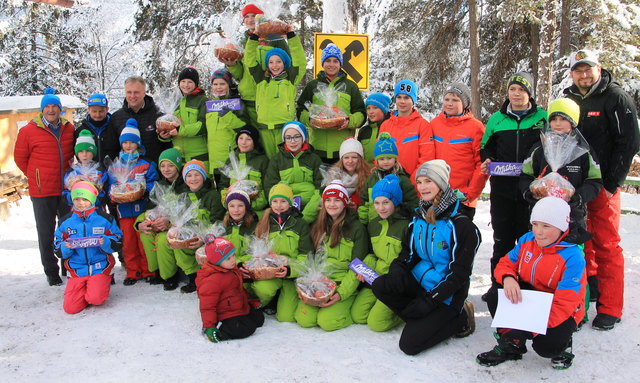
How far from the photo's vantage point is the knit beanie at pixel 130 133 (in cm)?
561

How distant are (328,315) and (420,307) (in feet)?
2.87

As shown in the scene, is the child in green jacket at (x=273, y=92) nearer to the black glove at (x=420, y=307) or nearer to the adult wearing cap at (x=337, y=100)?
the adult wearing cap at (x=337, y=100)

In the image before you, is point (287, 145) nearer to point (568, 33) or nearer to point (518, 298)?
point (518, 298)

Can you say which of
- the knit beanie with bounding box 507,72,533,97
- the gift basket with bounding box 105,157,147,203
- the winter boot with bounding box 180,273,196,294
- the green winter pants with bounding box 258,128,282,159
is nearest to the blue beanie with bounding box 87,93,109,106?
the gift basket with bounding box 105,157,147,203

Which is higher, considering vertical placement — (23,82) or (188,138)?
(23,82)

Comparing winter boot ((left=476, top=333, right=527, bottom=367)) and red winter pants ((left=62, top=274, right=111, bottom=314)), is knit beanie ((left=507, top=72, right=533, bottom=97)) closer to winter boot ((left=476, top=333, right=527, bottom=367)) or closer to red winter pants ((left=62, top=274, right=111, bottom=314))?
winter boot ((left=476, top=333, right=527, bottom=367))

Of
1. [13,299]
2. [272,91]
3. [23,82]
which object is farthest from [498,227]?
[23,82]

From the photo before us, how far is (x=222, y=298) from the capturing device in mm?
4184

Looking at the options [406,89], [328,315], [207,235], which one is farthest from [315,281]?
[406,89]

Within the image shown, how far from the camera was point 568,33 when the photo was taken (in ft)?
46.1

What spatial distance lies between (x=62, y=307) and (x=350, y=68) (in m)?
4.42

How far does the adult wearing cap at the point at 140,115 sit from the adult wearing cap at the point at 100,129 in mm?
101

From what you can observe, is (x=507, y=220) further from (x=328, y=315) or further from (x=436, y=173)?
(x=328, y=315)

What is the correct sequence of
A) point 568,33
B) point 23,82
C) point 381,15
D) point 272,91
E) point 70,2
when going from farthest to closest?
point 23,82 < point 381,15 < point 568,33 < point 70,2 < point 272,91
